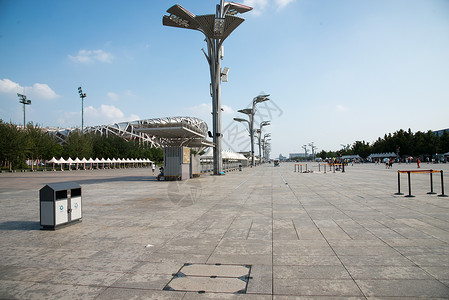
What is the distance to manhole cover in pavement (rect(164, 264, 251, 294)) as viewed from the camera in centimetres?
383

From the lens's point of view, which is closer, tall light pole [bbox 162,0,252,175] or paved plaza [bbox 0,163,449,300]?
paved plaza [bbox 0,163,449,300]

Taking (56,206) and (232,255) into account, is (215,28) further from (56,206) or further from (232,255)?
(232,255)

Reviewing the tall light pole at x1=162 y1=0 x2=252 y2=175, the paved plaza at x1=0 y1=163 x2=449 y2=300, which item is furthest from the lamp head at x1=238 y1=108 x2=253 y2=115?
the paved plaza at x1=0 y1=163 x2=449 y2=300

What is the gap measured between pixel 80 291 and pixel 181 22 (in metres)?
30.0

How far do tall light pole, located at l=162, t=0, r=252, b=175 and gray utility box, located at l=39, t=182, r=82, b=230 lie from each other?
81.7 ft

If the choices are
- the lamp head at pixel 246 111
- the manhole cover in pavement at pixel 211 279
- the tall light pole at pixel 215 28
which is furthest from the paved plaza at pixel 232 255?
the lamp head at pixel 246 111

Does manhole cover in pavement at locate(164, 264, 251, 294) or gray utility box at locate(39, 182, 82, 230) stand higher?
gray utility box at locate(39, 182, 82, 230)

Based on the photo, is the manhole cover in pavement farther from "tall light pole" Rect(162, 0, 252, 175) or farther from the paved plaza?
"tall light pole" Rect(162, 0, 252, 175)

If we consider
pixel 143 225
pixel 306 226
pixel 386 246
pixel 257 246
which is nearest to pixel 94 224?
pixel 143 225

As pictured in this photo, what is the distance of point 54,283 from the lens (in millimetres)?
4105

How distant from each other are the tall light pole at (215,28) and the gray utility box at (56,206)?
2491 centimetres

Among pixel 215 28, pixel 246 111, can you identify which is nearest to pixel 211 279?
pixel 215 28

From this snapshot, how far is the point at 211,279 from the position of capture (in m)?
4.13

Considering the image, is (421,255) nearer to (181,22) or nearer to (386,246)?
(386,246)
